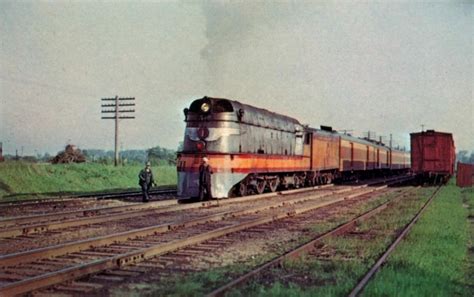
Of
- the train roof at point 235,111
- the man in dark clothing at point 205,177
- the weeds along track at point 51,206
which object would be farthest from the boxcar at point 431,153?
the weeds along track at point 51,206

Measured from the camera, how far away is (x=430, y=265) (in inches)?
329

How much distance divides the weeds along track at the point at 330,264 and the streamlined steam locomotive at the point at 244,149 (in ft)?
21.5

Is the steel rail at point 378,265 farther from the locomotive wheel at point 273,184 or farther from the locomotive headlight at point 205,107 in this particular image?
the locomotive wheel at point 273,184

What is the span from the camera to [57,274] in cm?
677

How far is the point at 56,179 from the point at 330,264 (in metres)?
25.6

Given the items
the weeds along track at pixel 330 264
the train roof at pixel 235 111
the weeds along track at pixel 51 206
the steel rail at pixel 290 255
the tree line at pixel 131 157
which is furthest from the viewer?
the tree line at pixel 131 157

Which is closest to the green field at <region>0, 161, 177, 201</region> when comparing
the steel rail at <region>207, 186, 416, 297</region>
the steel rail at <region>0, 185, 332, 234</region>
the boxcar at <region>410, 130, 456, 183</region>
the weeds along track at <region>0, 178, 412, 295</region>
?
the steel rail at <region>0, 185, 332, 234</region>

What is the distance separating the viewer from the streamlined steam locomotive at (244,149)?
1906 centimetres

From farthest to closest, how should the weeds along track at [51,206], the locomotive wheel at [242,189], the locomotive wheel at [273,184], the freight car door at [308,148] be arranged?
the freight car door at [308,148]
the locomotive wheel at [273,184]
the locomotive wheel at [242,189]
the weeds along track at [51,206]

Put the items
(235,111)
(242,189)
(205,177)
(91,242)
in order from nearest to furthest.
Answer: (91,242) → (205,177) → (235,111) → (242,189)

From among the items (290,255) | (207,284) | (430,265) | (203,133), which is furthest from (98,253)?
(203,133)

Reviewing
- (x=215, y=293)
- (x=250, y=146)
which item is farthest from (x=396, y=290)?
(x=250, y=146)

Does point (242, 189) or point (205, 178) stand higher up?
point (205, 178)

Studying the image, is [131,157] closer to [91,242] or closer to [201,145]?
[201,145]
